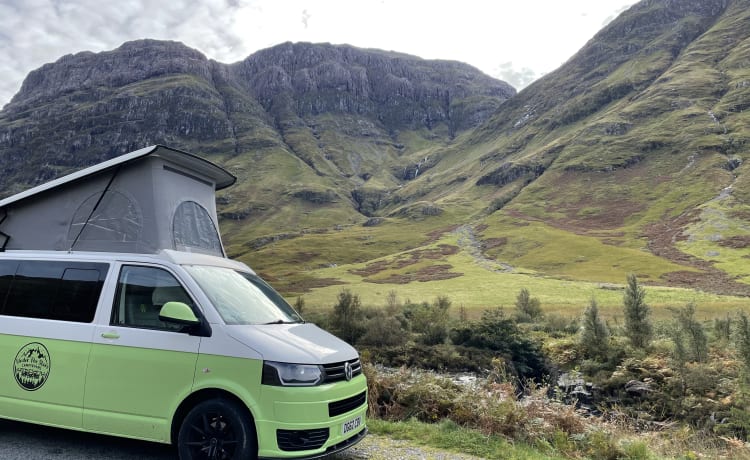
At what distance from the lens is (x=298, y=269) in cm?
10750

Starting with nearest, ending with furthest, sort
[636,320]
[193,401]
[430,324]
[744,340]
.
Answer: [193,401]
[744,340]
[636,320]
[430,324]

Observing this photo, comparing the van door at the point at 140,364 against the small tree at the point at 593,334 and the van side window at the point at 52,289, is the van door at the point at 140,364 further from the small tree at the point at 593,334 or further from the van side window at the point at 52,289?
the small tree at the point at 593,334

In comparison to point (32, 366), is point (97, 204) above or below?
above

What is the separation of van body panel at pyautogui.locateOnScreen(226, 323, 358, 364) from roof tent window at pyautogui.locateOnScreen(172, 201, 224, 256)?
4431 millimetres

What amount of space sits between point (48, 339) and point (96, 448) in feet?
5.80

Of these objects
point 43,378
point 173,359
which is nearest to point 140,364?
point 173,359

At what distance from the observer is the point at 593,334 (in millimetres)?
28359

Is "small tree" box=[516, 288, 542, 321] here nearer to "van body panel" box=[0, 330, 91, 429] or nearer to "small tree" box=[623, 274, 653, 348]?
"small tree" box=[623, 274, 653, 348]

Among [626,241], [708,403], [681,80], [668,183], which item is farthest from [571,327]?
[681,80]

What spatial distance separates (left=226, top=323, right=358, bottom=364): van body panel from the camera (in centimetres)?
556

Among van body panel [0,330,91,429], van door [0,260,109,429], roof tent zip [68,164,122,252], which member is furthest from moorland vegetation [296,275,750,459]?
roof tent zip [68,164,122,252]

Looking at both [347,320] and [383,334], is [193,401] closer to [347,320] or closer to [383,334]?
[383,334]

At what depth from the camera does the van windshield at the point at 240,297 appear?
627 cm

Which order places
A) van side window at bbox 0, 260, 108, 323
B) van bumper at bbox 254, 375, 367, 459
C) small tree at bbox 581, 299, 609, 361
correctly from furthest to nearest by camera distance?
small tree at bbox 581, 299, 609, 361 < van side window at bbox 0, 260, 108, 323 < van bumper at bbox 254, 375, 367, 459
